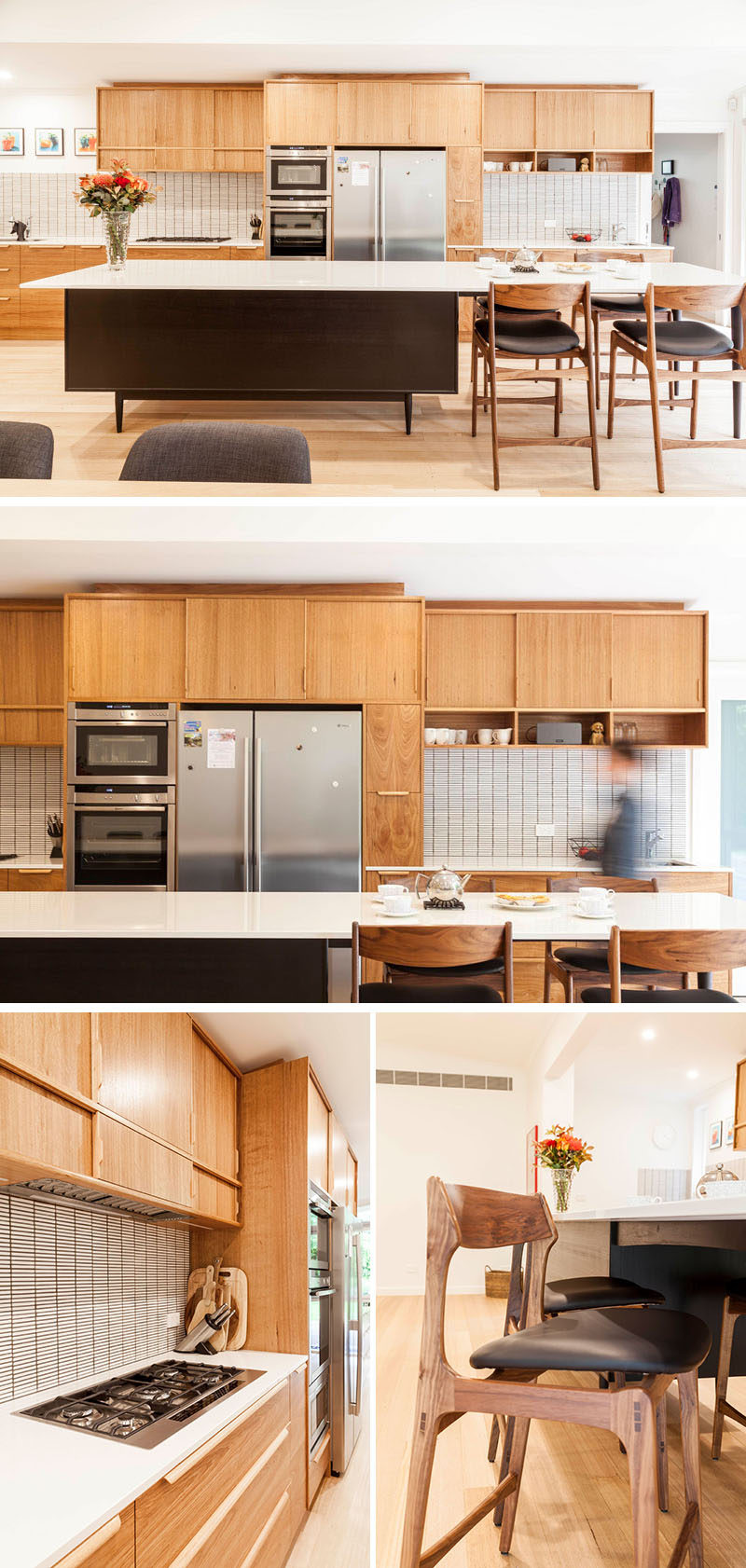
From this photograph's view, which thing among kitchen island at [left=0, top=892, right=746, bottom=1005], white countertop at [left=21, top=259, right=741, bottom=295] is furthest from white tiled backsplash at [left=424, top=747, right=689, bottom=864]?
kitchen island at [left=0, top=892, right=746, bottom=1005]

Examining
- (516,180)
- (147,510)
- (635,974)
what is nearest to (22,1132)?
(147,510)

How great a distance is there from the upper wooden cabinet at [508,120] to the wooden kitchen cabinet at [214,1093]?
828 centimetres

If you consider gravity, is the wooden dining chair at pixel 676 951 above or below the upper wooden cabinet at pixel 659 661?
below

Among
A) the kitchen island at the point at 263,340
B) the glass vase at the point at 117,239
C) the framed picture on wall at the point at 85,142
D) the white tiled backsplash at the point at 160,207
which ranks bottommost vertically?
the kitchen island at the point at 263,340

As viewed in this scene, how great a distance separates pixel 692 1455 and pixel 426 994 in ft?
6.02

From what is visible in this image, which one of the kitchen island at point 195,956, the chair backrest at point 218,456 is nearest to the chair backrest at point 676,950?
the kitchen island at point 195,956

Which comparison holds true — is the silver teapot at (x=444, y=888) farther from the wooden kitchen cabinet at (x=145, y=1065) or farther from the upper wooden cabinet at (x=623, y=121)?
the upper wooden cabinet at (x=623, y=121)

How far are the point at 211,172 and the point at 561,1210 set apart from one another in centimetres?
913

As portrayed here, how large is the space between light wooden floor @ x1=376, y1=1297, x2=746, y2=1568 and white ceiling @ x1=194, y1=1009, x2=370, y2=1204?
178 mm

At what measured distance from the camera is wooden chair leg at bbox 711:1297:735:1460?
135cm

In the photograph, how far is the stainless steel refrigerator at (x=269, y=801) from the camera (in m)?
5.92

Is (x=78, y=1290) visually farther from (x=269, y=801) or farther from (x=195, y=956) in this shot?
(x=269, y=801)

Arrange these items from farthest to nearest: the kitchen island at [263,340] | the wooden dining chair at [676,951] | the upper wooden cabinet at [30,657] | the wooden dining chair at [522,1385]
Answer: the upper wooden cabinet at [30,657]
the kitchen island at [263,340]
the wooden dining chair at [676,951]
the wooden dining chair at [522,1385]

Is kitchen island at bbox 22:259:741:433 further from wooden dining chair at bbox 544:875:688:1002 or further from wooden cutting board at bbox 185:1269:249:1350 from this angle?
wooden cutting board at bbox 185:1269:249:1350
